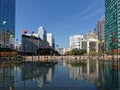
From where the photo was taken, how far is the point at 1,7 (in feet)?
613

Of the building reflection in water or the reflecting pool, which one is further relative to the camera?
the building reflection in water

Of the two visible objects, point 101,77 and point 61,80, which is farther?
point 101,77

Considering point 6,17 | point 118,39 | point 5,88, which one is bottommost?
point 5,88

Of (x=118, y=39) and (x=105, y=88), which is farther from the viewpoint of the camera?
(x=118, y=39)

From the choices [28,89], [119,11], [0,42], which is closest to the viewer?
[28,89]

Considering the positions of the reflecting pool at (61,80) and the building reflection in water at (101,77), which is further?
the building reflection in water at (101,77)

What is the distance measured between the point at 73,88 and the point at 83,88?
41.8 inches

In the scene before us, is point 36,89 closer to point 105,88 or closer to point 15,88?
point 15,88

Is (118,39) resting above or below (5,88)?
above

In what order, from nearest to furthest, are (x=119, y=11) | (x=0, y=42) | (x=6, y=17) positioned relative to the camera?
(x=0, y=42) → (x=119, y=11) → (x=6, y=17)

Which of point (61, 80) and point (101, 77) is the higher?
point (101, 77)

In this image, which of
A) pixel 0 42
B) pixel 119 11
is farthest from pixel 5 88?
pixel 119 11

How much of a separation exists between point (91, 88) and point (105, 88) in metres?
1.43

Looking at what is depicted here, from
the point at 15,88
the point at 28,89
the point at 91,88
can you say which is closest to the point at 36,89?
the point at 28,89
